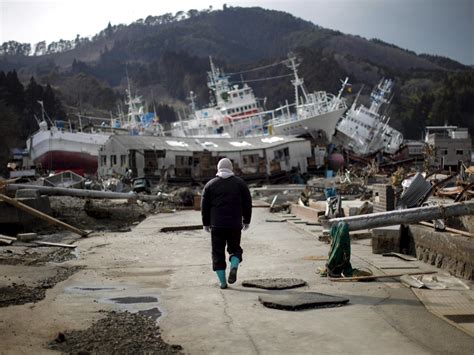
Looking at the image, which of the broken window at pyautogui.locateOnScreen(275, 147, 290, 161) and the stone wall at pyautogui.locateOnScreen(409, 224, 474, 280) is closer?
the stone wall at pyautogui.locateOnScreen(409, 224, 474, 280)

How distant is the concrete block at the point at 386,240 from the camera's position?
9.44 meters

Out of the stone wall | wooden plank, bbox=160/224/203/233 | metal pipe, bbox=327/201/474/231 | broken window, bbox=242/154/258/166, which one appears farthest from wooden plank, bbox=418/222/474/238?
broken window, bbox=242/154/258/166

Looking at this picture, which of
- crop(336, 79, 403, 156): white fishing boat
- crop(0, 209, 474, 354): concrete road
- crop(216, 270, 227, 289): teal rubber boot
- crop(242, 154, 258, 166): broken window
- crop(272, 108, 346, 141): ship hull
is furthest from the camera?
crop(336, 79, 403, 156): white fishing boat

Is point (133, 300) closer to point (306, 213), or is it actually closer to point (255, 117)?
point (306, 213)

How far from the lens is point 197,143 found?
148 ft

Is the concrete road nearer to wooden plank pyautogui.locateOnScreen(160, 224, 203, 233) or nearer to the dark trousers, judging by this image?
the dark trousers

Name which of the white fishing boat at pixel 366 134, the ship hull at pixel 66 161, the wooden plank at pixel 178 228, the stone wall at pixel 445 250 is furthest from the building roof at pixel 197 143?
the stone wall at pixel 445 250

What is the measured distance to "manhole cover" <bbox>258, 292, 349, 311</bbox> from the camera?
5797mm

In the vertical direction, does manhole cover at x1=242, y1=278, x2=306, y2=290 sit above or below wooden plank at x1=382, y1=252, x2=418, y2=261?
above

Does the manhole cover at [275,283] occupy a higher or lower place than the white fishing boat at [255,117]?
lower

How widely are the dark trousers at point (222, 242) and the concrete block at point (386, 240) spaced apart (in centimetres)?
284

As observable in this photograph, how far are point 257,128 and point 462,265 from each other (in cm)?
5123

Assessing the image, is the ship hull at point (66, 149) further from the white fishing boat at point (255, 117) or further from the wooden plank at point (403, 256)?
the wooden plank at point (403, 256)


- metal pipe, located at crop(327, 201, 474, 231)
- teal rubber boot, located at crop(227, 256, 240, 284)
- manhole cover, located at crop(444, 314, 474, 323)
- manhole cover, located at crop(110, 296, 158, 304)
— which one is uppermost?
metal pipe, located at crop(327, 201, 474, 231)
